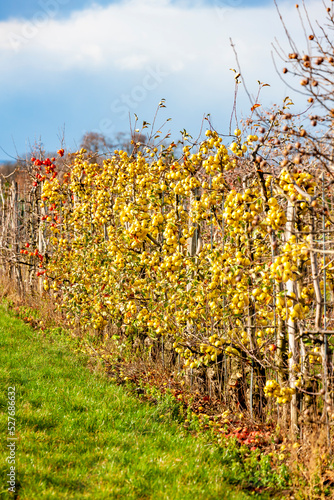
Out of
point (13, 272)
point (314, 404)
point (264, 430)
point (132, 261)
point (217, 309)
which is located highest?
point (13, 272)

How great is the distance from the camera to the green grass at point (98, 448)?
3125 millimetres

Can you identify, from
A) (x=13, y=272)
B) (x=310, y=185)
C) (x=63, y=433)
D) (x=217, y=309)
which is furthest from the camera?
(x=13, y=272)

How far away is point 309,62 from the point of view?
2.98 metres

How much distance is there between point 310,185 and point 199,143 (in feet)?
5.21

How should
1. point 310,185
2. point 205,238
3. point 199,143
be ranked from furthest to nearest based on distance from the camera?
point 205,238, point 199,143, point 310,185

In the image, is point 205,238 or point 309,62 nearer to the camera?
point 309,62

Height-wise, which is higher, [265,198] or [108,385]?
[265,198]

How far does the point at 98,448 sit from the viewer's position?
3.63 m

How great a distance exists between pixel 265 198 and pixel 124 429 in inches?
89.8

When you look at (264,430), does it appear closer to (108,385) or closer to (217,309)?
(217,309)

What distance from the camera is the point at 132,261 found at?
5254 mm

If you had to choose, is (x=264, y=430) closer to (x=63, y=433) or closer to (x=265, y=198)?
(x=63, y=433)

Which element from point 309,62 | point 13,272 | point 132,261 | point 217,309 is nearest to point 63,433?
point 217,309

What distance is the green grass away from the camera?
3.12m
